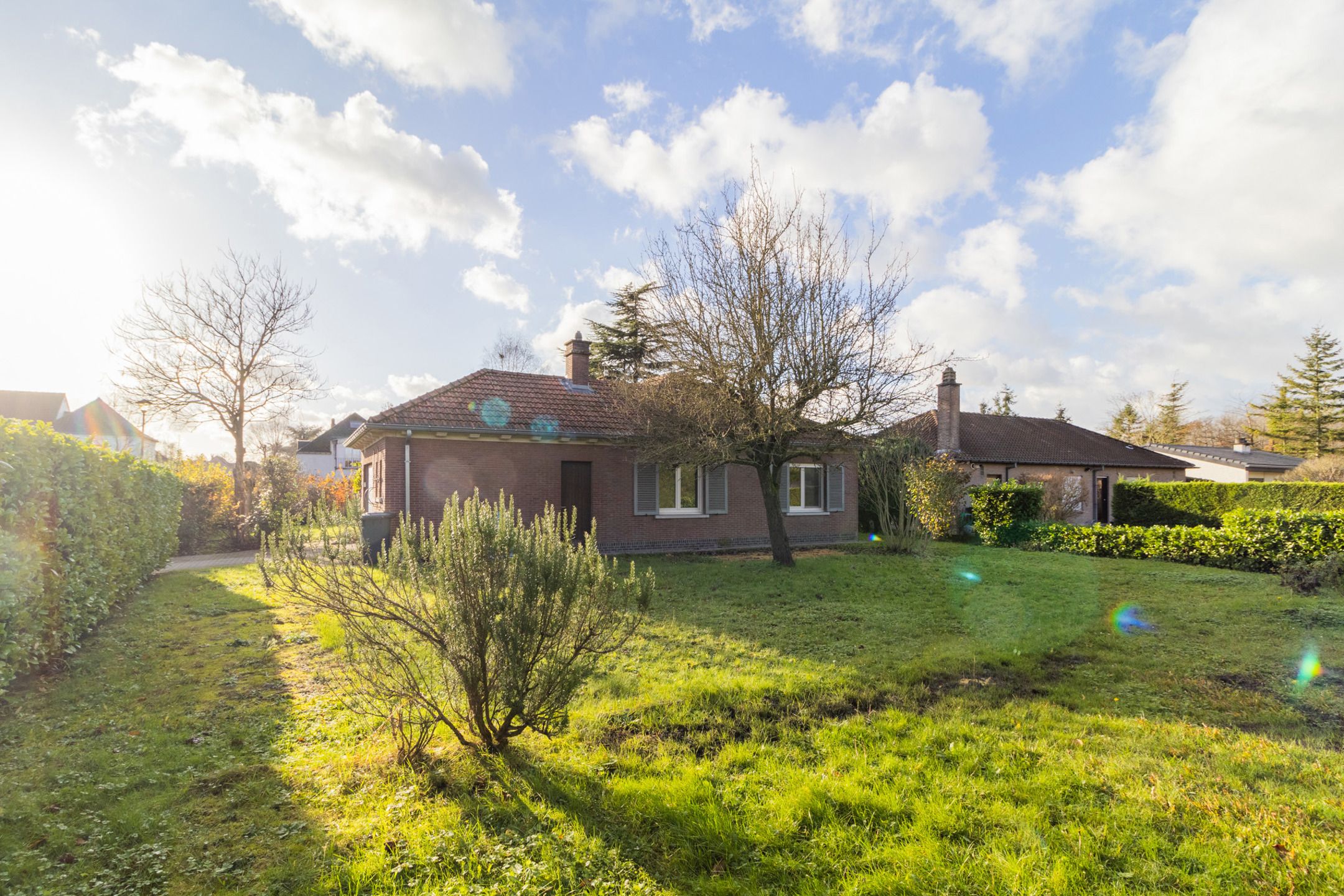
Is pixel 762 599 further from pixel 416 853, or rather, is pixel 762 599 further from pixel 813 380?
pixel 416 853

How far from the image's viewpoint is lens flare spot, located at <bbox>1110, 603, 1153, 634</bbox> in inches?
285

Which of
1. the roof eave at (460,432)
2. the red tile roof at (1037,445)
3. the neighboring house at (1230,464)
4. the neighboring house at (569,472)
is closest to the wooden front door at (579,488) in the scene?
the neighboring house at (569,472)

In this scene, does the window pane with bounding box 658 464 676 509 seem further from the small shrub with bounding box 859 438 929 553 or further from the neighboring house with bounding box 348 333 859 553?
the small shrub with bounding box 859 438 929 553

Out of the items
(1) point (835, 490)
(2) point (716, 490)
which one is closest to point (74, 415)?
(2) point (716, 490)

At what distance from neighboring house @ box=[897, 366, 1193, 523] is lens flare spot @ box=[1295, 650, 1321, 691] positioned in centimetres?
1707

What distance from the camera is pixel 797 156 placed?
11164mm

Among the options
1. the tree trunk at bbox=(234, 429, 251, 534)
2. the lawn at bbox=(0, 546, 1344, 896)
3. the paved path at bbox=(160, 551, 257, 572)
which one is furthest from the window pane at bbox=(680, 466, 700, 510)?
the tree trunk at bbox=(234, 429, 251, 534)

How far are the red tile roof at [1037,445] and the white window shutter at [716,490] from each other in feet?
39.8

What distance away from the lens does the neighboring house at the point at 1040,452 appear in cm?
2441

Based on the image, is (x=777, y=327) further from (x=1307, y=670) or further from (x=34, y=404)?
(x=34, y=404)

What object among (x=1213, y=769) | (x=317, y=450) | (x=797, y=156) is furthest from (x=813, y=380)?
(x=317, y=450)

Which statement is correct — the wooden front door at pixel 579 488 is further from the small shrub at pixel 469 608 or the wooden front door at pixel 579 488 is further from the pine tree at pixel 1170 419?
the pine tree at pixel 1170 419

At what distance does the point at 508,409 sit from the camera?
13641 mm

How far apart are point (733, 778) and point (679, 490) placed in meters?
12.0
